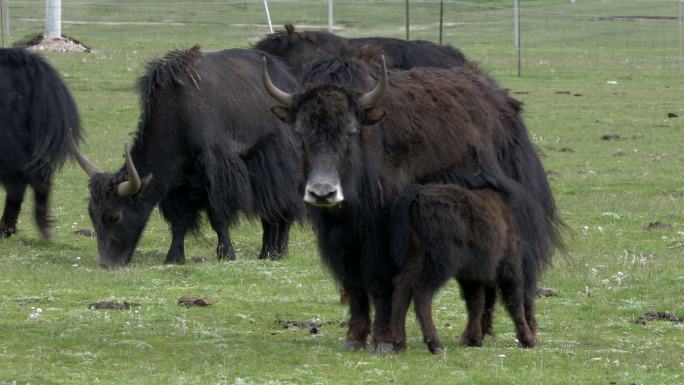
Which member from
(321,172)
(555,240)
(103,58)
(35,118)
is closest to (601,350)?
(555,240)

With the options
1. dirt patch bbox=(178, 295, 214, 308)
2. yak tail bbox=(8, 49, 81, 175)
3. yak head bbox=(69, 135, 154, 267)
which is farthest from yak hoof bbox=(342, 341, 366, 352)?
yak tail bbox=(8, 49, 81, 175)

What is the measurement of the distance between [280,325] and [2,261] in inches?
160

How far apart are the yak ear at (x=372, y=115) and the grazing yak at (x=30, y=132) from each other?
658cm

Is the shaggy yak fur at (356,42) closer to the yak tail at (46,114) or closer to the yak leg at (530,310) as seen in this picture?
the yak tail at (46,114)

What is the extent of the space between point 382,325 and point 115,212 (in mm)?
4832

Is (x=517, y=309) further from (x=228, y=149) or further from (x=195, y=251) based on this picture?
(x=195, y=251)

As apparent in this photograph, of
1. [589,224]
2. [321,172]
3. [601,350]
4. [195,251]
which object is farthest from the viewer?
[589,224]

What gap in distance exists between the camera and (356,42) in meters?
13.9

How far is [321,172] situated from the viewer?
8.09 m

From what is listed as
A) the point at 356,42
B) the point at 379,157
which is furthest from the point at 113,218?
the point at 379,157

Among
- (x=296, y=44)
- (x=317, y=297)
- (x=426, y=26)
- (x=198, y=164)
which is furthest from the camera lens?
(x=426, y=26)

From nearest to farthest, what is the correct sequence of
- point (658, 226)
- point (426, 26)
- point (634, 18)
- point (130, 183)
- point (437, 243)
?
point (437, 243) < point (130, 183) < point (658, 226) < point (426, 26) < point (634, 18)

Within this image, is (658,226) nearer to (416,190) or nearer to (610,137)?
(416,190)

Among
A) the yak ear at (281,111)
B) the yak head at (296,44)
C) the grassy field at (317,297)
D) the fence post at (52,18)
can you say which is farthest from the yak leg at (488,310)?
the fence post at (52,18)
